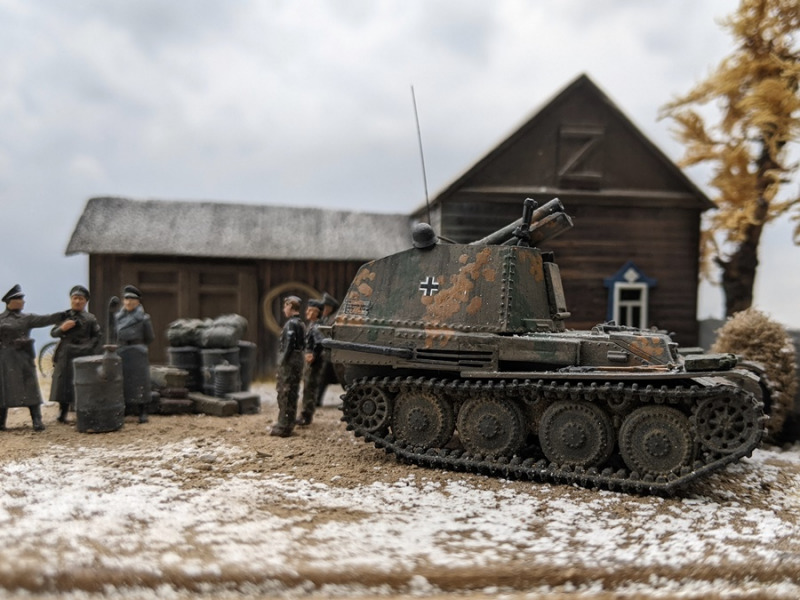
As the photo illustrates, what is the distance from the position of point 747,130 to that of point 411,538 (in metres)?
13.5

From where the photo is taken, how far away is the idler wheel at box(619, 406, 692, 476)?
19.2 ft

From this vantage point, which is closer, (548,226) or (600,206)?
(548,226)

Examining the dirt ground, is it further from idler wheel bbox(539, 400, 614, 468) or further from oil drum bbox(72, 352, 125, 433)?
idler wheel bbox(539, 400, 614, 468)

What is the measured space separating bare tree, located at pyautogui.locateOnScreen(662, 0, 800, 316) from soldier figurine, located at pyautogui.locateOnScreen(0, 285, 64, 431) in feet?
45.5

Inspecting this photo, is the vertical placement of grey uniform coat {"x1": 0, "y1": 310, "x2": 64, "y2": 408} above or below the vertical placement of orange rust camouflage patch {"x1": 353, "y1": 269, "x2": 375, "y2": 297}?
below

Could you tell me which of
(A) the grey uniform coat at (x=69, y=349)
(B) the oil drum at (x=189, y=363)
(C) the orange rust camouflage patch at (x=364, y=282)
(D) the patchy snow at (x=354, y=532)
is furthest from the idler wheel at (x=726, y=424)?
(B) the oil drum at (x=189, y=363)

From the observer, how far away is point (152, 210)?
1523cm

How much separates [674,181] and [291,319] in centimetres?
992

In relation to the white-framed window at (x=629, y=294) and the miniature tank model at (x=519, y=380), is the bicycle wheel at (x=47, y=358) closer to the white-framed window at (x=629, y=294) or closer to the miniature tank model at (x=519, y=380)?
the miniature tank model at (x=519, y=380)

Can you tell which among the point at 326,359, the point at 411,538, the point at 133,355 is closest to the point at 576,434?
the point at 411,538

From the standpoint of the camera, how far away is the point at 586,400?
6.30 metres

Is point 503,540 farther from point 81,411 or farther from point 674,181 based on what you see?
point 674,181

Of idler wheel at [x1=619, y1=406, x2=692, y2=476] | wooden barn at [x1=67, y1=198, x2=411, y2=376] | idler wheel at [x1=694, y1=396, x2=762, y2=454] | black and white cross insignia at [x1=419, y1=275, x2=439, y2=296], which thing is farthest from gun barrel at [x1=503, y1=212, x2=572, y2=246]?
wooden barn at [x1=67, y1=198, x2=411, y2=376]

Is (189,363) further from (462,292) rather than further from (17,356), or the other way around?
(462,292)
